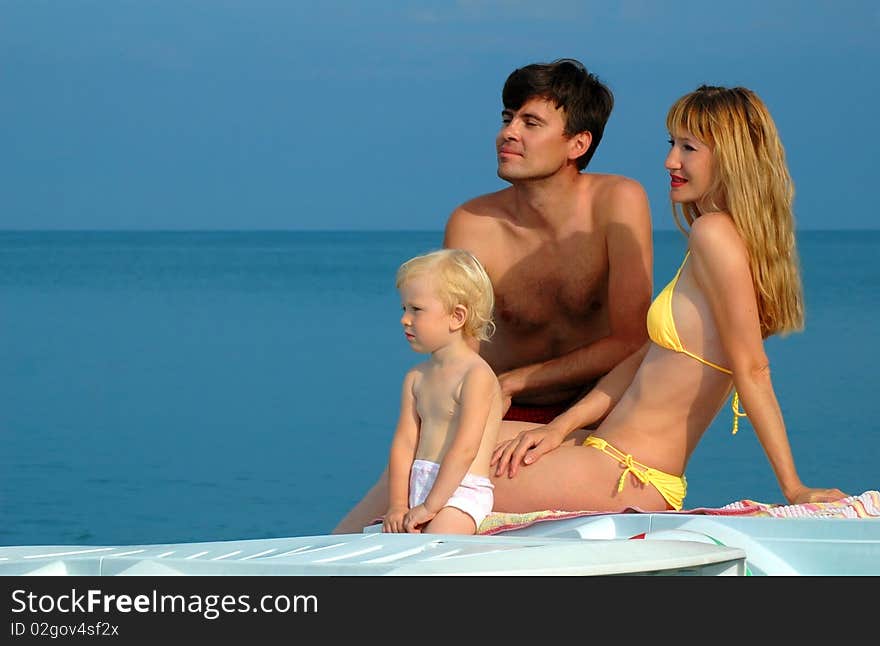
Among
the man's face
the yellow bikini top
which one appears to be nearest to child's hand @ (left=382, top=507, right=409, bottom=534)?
the yellow bikini top

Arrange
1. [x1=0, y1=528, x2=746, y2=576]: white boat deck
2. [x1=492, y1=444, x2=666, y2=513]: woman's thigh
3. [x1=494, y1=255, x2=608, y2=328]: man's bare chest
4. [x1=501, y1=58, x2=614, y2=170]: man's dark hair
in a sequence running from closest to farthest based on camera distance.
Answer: [x1=0, y1=528, x2=746, y2=576]: white boat deck, [x1=492, y1=444, x2=666, y2=513]: woman's thigh, [x1=501, y1=58, x2=614, y2=170]: man's dark hair, [x1=494, y1=255, x2=608, y2=328]: man's bare chest

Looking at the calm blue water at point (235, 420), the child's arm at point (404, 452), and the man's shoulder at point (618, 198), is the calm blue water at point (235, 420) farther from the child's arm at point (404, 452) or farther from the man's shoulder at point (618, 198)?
the child's arm at point (404, 452)

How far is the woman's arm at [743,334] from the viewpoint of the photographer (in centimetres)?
334

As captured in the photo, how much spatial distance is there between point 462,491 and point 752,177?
0.95 meters

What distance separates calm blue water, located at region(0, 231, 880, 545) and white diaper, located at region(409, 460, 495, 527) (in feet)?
16.6

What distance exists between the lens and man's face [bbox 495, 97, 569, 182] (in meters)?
4.12

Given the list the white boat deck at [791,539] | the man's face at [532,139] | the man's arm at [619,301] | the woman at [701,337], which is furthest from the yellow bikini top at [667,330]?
the man's face at [532,139]

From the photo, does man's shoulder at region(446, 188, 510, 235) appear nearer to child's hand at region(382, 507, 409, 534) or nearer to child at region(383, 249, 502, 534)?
child at region(383, 249, 502, 534)

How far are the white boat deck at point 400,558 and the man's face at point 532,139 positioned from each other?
1.46 meters

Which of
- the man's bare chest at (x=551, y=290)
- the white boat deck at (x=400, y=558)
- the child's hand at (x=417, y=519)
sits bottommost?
the white boat deck at (x=400, y=558)

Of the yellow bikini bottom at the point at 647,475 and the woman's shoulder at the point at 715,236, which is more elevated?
the woman's shoulder at the point at 715,236
